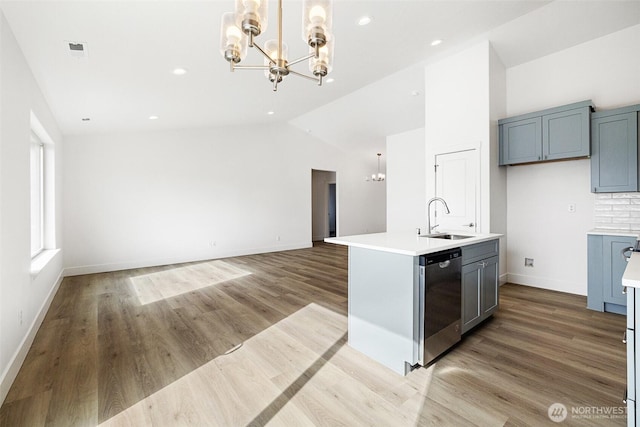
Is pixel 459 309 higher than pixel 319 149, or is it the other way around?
pixel 319 149

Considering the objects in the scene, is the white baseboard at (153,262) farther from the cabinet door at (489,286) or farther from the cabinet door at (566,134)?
the cabinet door at (566,134)

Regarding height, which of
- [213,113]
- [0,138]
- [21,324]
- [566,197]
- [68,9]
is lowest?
[21,324]

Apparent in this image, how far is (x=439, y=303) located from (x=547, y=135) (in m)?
3.14

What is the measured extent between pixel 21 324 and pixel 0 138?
5.06 feet

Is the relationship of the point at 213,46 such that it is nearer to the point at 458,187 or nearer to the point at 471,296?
the point at 471,296

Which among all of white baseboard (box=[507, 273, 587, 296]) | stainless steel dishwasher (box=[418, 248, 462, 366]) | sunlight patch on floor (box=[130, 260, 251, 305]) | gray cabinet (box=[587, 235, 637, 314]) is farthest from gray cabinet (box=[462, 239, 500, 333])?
sunlight patch on floor (box=[130, 260, 251, 305])

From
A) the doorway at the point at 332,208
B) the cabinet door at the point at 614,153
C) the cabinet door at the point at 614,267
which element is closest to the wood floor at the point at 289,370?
the cabinet door at the point at 614,267

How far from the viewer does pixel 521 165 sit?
4.41 meters

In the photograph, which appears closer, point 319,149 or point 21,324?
point 21,324

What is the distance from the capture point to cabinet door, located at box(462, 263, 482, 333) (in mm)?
2566

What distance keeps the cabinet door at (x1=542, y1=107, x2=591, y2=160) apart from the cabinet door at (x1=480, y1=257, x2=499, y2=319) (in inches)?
75.7

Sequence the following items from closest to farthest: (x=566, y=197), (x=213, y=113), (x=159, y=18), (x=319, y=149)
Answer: (x=159, y=18), (x=566, y=197), (x=213, y=113), (x=319, y=149)

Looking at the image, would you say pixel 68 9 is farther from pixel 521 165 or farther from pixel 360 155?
pixel 360 155

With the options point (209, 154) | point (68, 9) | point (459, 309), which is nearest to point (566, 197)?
point (459, 309)
